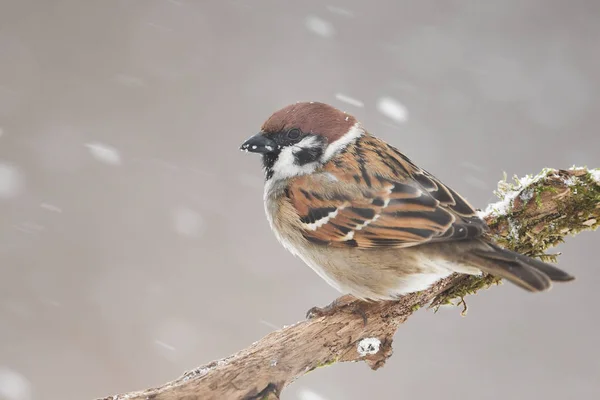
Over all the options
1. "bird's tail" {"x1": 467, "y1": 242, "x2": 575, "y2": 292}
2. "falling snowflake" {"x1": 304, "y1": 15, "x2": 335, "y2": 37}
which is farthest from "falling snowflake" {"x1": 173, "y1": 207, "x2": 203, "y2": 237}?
"bird's tail" {"x1": 467, "y1": 242, "x2": 575, "y2": 292}

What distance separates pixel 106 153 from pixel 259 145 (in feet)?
13.9

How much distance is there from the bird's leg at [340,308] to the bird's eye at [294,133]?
35.7 inches

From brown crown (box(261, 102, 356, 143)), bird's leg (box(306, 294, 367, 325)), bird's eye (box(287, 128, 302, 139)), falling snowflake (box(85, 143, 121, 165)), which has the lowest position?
falling snowflake (box(85, 143, 121, 165))

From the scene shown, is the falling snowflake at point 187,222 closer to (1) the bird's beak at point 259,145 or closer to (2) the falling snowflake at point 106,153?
(2) the falling snowflake at point 106,153

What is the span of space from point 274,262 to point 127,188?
6.14 ft

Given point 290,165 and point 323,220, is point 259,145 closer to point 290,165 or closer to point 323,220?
point 290,165

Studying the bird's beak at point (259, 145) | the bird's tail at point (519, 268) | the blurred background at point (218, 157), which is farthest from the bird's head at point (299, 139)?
the blurred background at point (218, 157)

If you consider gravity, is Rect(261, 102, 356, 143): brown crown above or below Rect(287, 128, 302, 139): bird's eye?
above

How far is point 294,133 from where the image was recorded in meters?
3.52

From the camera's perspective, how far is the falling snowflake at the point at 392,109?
23.3 ft

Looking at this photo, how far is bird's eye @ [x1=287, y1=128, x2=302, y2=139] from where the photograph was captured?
11.5 feet

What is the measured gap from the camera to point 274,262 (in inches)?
274

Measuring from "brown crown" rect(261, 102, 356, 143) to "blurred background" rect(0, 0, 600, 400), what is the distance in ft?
9.66

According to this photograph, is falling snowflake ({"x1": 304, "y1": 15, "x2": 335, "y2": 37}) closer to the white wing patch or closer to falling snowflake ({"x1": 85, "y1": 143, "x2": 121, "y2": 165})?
falling snowflake ({"x1": 85, "y1": 143, "x2": 121, "y2": 165})
